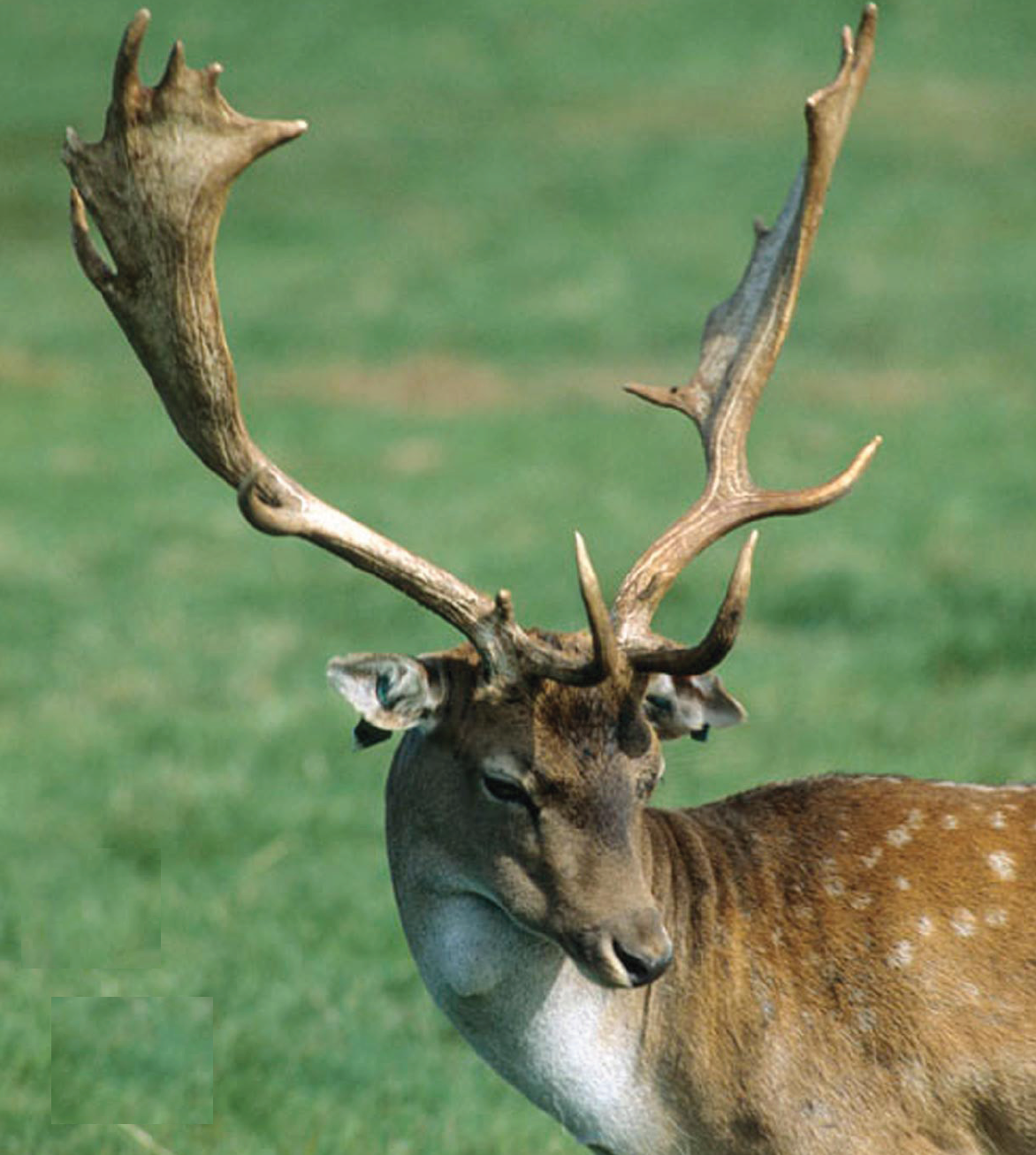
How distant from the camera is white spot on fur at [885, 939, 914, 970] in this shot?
458 centimetres

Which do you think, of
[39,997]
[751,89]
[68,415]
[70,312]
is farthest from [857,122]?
[39,997]

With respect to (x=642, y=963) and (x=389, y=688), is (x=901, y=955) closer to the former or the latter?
(x=642, y=963)

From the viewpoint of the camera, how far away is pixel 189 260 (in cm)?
470

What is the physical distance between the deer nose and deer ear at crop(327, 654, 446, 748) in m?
0.70

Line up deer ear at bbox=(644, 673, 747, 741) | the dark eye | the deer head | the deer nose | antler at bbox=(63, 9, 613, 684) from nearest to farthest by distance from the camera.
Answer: the deer nose, the deer head, the dark eye, antler at bbox=(63, 9, 613, 684), deer ear at bbox=(644, 673, 747, 741)

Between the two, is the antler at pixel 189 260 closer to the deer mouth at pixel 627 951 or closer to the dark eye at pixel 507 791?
the dark eye at pixel 507 791

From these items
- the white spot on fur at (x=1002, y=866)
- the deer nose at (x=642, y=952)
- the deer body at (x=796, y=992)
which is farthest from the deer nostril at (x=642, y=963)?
the white spot on fur at (x=1002, y=866)

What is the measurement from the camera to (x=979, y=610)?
1109 centimetres

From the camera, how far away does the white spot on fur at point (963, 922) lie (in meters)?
4.59

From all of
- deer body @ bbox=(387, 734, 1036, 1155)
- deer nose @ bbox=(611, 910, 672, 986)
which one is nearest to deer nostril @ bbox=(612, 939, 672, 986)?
deer nose @ bbox=(611, 910, 672, 986)

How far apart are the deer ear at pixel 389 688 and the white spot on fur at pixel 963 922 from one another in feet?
3.82

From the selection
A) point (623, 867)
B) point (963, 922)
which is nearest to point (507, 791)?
point (623, 867)

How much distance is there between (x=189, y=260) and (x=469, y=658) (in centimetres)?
103

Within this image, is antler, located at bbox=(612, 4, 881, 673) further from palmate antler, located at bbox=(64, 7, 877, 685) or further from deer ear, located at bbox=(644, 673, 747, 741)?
deer ear, located at bbox=(644, 673, 747, 741)
